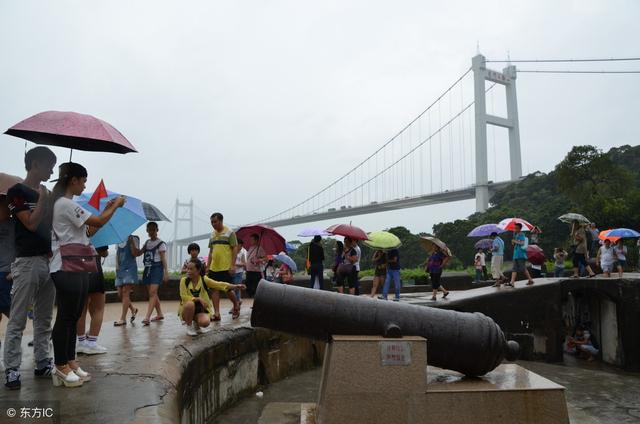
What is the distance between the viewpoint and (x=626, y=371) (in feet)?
29.5

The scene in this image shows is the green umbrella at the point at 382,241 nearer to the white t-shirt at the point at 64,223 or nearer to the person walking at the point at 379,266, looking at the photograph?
the person walking at the point at 379,266

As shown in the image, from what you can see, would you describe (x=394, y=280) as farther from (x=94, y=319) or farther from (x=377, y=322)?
(x=377, y=322)

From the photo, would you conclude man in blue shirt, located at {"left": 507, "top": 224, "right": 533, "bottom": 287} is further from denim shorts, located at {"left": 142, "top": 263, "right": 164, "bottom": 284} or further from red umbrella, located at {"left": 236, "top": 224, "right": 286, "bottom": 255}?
denim shorts, located at {"left": 142, "top": 263, "right": 164, "bottom": 284}

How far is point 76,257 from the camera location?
2900mm

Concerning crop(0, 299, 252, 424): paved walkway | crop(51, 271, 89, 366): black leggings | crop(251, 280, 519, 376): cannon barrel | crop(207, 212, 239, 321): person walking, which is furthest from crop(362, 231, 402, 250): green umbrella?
crop(51, 271, 89, 366): black leggings

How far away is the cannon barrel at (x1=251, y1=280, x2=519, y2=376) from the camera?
2865 millimetres

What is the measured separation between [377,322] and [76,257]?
5.75 ft

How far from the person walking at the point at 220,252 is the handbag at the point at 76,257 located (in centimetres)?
279

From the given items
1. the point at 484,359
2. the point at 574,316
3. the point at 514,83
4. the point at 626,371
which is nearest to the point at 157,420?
the point at 484,359

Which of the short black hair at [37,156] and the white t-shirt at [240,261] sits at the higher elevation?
the short black hair at [37,156]

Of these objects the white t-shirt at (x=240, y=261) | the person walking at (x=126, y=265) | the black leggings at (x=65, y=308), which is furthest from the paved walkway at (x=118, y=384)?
the white t-shirt at (x=240, y=261)

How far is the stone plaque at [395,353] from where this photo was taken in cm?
266

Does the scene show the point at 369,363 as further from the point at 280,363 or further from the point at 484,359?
the point at 280,363

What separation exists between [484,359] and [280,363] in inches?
142
